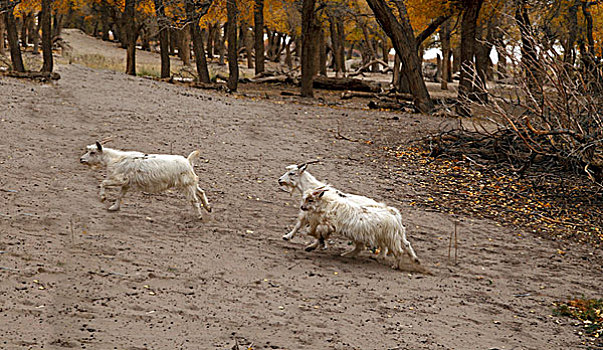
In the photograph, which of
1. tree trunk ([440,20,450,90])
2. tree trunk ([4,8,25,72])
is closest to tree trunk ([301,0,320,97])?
tree trunk ([4,8,25,72])

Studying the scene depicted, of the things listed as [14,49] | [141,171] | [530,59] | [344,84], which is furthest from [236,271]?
[344,84]

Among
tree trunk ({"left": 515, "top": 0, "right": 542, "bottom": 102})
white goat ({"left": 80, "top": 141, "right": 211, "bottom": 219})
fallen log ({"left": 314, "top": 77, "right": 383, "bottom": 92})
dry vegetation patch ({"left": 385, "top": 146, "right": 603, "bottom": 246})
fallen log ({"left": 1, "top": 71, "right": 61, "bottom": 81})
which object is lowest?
dry vegetation patch ({"left": 385, "top": 146, "right": 603, "bottom": 246})

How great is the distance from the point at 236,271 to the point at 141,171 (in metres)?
1.89

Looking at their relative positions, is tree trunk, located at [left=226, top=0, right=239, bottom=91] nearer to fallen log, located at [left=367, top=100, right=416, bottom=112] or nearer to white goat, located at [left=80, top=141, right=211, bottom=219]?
fallen log, located at [left=367, top=100, right=416, bottom=112]

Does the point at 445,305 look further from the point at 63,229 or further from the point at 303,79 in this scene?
the point at 303,79

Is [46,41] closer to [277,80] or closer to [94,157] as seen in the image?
[277,80]

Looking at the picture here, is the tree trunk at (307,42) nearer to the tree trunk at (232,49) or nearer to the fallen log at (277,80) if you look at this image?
the tree trunk at (232,49)

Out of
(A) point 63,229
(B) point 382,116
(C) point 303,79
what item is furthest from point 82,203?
(C) point 303,79

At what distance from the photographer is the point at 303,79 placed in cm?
2366

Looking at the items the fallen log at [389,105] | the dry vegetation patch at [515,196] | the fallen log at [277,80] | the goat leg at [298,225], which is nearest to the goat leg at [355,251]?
the goat leg at [298,225]

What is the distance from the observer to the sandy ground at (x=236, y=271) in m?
5.58

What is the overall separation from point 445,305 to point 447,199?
4.99m

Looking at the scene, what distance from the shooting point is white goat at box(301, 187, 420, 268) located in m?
7.50

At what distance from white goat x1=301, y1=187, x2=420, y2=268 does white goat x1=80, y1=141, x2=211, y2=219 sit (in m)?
1.51
